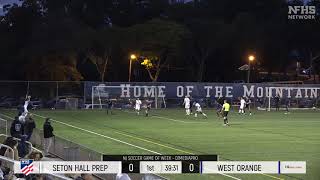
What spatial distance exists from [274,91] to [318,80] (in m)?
9.55

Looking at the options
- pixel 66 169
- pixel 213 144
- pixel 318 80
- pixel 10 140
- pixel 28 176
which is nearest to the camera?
pixel 66 169

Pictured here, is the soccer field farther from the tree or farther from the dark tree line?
the tree

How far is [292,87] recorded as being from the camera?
37531mm

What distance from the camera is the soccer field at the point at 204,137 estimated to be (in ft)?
49.4

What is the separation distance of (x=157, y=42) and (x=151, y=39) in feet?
1.60

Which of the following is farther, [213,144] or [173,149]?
[213,144]

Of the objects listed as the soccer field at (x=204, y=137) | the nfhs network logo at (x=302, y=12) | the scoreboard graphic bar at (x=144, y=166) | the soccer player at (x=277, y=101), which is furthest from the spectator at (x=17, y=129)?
the soccer player at (x=277, y=101)

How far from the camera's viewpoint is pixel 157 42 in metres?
45.1

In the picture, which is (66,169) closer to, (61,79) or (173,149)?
(173,149)

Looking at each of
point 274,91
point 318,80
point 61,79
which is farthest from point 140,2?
point 318,80

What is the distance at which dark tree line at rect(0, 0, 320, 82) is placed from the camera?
29844mm

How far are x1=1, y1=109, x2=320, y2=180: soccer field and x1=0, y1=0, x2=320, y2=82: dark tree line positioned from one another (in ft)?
14.8

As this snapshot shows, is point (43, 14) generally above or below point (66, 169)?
above

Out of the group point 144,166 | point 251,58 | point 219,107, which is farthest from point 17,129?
point 251,58
